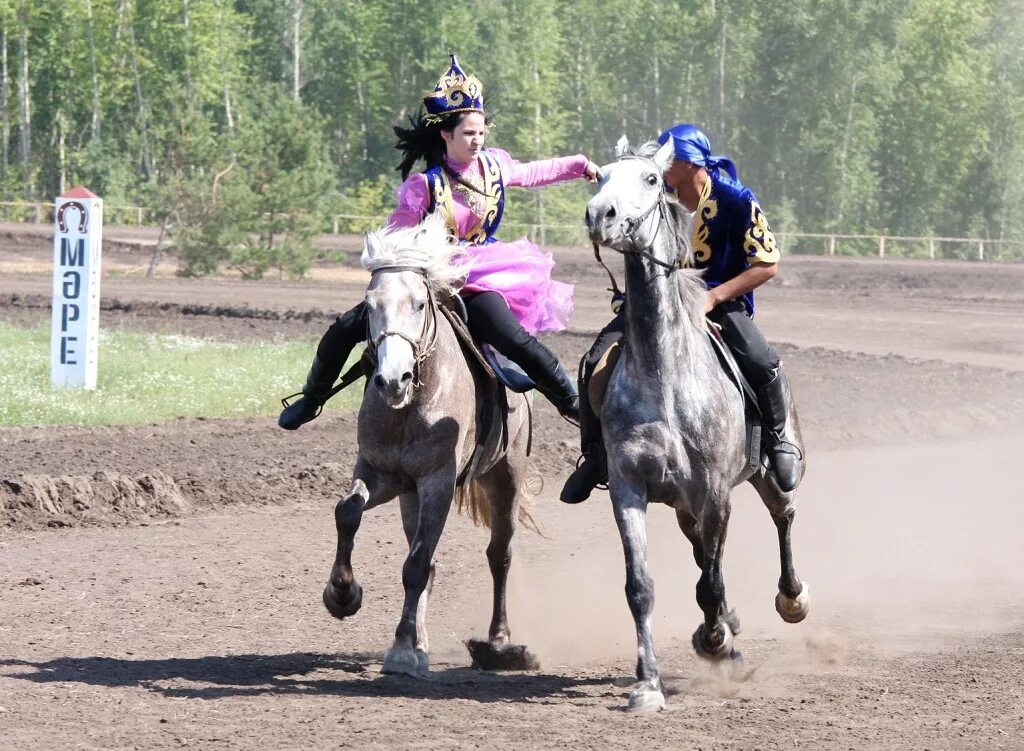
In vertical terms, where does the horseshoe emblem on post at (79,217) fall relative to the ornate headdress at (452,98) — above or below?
below

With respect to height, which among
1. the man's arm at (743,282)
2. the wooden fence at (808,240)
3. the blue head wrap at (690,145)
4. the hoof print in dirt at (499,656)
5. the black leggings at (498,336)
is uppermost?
the wooden fence at (808,240)

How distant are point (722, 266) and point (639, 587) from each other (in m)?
1.96

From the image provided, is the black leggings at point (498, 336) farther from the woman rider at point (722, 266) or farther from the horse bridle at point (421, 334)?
the horse bridle at point (421, 334)

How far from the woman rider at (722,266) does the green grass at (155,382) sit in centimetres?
Answer: 822

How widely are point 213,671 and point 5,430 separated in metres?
7.31

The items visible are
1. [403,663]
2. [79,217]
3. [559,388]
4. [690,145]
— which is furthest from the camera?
[79,217]

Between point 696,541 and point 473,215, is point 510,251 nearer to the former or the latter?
point 473,215

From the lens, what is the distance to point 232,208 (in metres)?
34.6

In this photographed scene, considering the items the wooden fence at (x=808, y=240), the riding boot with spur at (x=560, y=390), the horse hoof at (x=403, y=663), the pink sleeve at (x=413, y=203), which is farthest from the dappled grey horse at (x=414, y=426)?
the wooden fence at (x=808, y=240)

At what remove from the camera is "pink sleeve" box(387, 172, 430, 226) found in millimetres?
8172

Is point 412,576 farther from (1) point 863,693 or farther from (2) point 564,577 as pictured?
(2) point 564,577

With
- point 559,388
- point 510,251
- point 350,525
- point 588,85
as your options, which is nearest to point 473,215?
point 510,251

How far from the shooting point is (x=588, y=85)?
71625 millimetres

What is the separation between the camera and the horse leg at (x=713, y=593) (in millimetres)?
7555
